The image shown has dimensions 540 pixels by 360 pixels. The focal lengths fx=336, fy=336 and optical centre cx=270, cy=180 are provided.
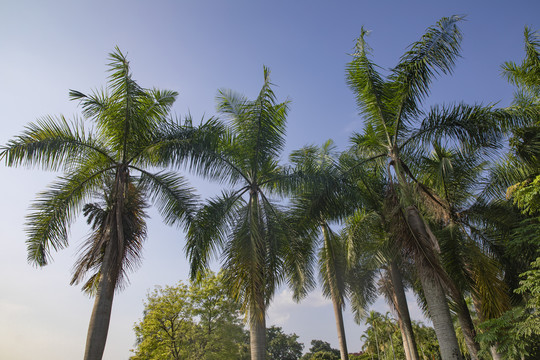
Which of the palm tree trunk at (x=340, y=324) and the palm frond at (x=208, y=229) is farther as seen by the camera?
the palm tree trunk at (x=340, y=324)

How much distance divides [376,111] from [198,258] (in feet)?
21.6

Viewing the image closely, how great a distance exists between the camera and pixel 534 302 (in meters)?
8.78

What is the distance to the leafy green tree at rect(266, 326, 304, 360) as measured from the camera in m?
64.4

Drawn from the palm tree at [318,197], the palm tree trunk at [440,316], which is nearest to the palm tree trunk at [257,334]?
the palm tree at [318,197]

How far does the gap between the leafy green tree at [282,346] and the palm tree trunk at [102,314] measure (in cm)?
6240

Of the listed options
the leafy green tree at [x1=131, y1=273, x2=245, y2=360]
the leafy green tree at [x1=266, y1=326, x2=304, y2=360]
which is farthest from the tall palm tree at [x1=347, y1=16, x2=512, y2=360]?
the leafy green tree at [x1=266, y1=326, x2=304, y2=360]

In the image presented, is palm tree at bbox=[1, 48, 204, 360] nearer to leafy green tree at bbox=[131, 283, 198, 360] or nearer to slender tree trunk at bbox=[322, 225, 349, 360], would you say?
slender tree trunk at bbox=[322, 225, 349, 360]

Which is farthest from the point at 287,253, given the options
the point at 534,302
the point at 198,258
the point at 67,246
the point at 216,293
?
the point at 216,293

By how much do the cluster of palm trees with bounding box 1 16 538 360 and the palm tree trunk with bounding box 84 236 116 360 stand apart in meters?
0.03

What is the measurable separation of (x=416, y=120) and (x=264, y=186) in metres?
4.97

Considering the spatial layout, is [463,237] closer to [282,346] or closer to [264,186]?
[264,186]

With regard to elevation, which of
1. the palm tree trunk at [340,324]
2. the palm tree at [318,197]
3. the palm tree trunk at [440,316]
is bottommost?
the palm tree trunk at [440,316]

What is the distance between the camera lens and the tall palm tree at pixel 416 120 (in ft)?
25.4

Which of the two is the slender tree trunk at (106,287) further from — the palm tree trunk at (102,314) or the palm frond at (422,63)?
the palm frond at (422,63)
